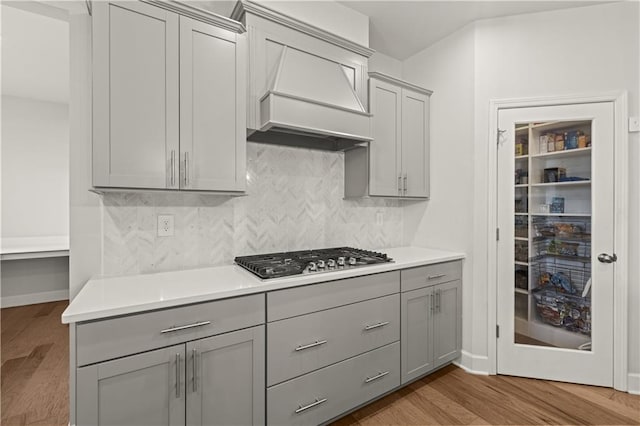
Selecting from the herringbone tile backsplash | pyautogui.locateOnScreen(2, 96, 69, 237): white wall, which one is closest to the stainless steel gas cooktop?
the herringbone tile backsplash

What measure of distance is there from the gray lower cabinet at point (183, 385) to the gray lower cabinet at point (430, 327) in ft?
3.75

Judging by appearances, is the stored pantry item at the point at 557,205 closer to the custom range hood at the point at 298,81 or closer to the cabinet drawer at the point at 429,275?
the cabinet drawer at the point at 429,275

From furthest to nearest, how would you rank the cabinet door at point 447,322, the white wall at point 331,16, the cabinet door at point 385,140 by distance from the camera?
1. the cabinet door at point 385,140
2. the cabinet door at point 447,322
3. the white wall at point 331,16

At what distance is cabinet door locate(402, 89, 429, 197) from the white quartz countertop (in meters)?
1.02

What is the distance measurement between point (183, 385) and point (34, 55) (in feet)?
13.2

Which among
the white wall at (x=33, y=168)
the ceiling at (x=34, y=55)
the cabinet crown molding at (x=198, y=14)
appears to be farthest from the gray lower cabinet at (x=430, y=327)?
the white wall at (x=33, y=168)

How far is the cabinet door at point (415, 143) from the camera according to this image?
107 inches

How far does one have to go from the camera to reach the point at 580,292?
2.37 metres

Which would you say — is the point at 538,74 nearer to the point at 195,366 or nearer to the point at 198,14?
the point at 198,14

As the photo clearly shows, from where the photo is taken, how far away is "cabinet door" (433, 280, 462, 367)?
2398mm

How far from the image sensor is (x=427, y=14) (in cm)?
249

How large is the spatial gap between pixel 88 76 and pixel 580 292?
375cm

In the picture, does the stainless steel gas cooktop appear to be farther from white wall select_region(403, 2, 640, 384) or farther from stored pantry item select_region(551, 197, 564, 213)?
stored pantry item select_region(551, 197, 564, 213)

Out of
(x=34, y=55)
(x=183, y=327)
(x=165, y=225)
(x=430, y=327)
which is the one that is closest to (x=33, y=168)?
(x=34, y=55)
